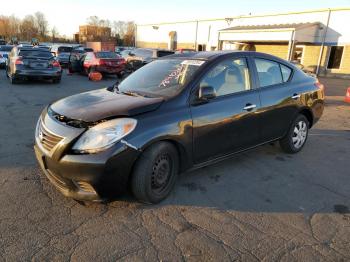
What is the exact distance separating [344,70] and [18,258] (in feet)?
92.1

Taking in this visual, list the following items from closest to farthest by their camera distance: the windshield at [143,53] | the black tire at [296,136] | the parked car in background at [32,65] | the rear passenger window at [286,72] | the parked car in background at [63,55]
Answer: the rear passenger window at [286,72] → the black tire at [296,136] → the parked car in background at [32,65] → the windshield at [143,53] → the parked car in background at [63,55]

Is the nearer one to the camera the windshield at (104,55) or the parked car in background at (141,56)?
the windshield at (104,55)

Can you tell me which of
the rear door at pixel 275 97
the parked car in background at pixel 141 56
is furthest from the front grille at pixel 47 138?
the parked car in background at pixel 141 56

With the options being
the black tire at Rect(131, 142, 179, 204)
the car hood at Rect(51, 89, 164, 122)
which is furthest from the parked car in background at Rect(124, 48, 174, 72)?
the black tire at Rect(131, 142, 179, 204)

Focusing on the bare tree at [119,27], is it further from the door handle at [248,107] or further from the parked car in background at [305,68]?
the door handle at [248,107]

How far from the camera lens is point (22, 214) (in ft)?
10.4

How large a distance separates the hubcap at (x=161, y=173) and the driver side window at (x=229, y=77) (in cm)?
102

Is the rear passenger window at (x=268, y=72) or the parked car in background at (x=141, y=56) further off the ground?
the rear passenger window at (x=268, y=72)

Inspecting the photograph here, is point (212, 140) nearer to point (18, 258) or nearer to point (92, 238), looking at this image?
point (92, 238)

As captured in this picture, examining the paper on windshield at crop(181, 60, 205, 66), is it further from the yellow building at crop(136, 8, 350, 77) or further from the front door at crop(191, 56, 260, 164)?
the yellow building at crop(136, 8, 350, 77)

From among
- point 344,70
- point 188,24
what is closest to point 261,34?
point 344,70

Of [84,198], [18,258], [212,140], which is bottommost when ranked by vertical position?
[18,258]

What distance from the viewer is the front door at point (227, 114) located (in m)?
3.69

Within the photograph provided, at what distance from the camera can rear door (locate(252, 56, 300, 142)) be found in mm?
4477
